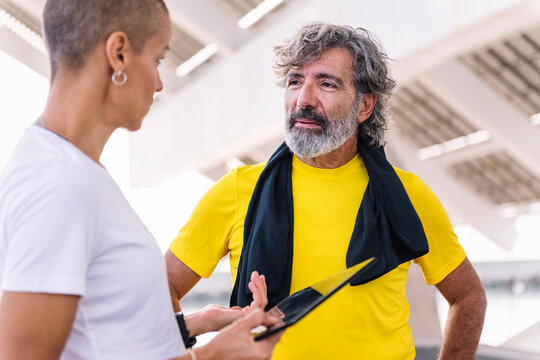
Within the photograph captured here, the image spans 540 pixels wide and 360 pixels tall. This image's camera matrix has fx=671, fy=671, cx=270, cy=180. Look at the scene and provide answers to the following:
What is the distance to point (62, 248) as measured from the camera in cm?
107

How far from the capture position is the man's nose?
256cm

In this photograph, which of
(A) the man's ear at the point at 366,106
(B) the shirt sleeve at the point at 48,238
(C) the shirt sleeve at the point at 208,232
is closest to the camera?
(B) the shirt sleeve at the point at 48,238

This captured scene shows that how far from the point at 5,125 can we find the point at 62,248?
41.6ft

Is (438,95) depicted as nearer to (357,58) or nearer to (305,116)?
(357,58)

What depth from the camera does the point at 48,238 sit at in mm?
1054

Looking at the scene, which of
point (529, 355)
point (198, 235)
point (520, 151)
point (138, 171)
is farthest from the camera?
point (138, 171)

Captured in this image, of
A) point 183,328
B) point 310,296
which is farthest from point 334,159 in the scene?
point 183,328

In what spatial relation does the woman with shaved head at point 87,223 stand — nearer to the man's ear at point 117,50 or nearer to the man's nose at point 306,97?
the man's ear at point 117,50

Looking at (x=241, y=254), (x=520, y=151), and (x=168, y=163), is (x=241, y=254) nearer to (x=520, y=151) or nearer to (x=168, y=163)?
(x=520, y=151)

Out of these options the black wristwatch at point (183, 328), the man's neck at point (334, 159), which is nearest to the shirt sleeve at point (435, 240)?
the man's neck at point (334, 159)

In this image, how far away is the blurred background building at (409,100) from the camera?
5.68 meters

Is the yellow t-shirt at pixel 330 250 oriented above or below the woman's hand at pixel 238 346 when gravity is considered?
below

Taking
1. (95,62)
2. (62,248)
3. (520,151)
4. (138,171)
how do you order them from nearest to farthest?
1. (62,248)
2. (95,62)
3. (520,151)
4. (138,171)

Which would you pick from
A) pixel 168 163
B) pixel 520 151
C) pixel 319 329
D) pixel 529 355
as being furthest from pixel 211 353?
pixel 168 163
